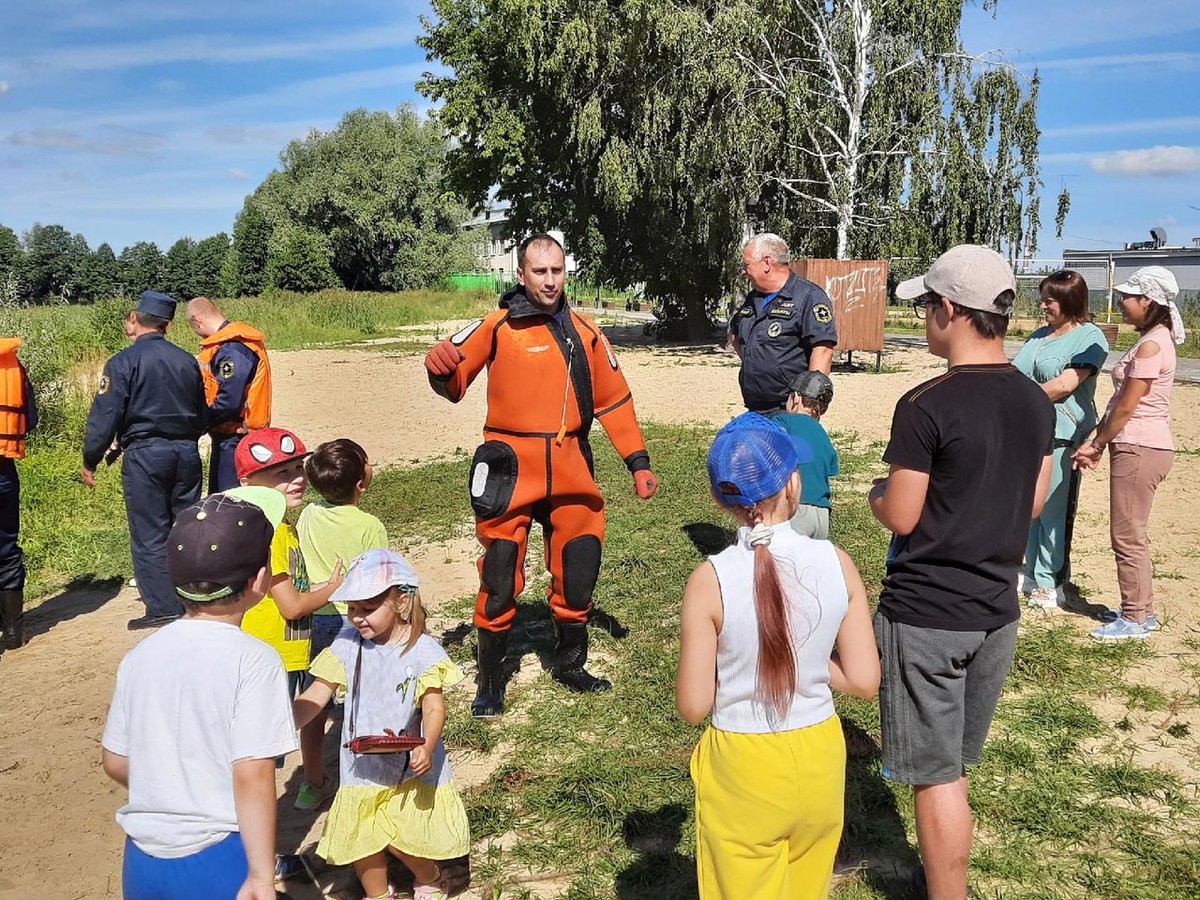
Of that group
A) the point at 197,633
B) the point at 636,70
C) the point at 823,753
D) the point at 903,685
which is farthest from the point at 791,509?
the point at 636,70

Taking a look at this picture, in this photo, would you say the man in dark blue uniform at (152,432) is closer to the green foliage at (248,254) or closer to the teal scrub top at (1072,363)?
the teal scrub top at (1072,363)

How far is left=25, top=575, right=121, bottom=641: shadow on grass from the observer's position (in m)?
6.42

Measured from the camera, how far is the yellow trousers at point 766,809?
2238 mm

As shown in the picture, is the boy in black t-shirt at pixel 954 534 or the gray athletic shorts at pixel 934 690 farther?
the gray athletic shorts at pixel 934 690

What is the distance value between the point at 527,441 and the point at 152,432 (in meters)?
2.89

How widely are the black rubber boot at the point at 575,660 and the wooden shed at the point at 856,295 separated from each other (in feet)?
49.1

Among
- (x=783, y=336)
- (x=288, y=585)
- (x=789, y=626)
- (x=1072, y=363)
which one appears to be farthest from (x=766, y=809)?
(x=1072, y=363)

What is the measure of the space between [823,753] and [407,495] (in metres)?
7.44

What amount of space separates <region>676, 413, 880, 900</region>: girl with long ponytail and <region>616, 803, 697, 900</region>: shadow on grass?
3.21 ft

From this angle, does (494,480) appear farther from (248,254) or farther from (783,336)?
(248,254)

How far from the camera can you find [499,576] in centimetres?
455

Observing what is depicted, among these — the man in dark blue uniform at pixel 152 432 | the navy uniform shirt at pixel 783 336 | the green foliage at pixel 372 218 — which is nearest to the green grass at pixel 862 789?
the navy uniform shirt at pixel 783 336

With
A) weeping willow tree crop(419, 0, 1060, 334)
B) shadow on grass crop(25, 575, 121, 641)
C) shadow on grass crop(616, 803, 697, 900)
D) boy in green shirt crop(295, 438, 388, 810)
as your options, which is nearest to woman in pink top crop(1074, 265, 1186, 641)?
shadow on grass crop(616, 803, 697, 900)

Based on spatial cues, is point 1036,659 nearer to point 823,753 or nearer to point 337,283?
point 823,753
